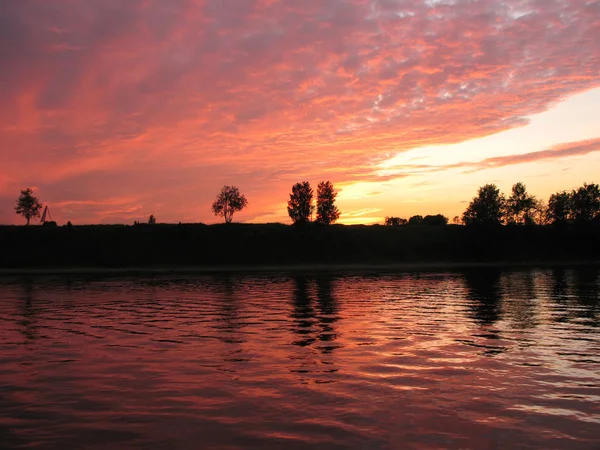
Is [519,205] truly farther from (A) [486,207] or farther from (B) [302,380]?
(B) [302,380]

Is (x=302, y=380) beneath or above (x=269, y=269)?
above

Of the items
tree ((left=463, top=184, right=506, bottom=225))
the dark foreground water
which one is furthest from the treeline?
the dark foreground water

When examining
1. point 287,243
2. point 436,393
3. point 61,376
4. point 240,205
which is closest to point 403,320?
point 436,393

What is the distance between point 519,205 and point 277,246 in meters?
96.6

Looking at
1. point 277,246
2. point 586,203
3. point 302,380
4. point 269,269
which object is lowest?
point 269,269

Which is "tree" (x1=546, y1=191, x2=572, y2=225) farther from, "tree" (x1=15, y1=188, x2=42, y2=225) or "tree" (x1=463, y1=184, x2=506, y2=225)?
"tree" (x1=15, y1=188, x2=42, y2=225)

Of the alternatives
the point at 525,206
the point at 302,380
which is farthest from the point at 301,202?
the point at 302,380

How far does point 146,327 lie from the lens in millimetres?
25375

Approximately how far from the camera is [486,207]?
159625 mm

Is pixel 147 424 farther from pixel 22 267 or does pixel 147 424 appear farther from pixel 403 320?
pixel 22 267

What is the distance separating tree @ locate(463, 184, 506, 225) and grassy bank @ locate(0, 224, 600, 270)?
23.4m

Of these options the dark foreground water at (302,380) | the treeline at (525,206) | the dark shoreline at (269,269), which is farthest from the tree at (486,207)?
the dark foreground water at (302,380)

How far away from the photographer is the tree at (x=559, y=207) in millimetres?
163125

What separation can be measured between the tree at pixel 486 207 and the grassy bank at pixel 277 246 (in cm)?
2342
